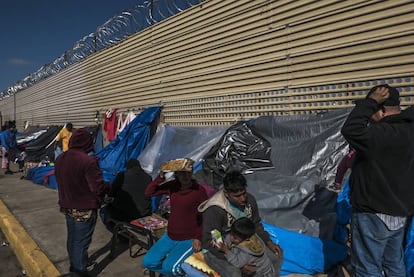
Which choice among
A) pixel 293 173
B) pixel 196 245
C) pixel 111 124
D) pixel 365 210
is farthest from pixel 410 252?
pixel 111 124

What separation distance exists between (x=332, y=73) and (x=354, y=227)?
321 centimetres

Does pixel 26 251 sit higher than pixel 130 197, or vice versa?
pixel 130 197

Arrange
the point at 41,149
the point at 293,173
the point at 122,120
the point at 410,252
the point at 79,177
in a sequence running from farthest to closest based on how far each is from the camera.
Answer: the point at 41,149 < the point at 122,120 < the point at 293,173 < the point at 79,177 < the point at 410,252

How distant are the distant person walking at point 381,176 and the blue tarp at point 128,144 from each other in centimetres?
679

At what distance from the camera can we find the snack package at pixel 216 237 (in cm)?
274

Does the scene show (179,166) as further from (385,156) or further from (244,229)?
(385,156)

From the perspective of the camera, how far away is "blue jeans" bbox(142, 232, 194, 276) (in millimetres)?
3187

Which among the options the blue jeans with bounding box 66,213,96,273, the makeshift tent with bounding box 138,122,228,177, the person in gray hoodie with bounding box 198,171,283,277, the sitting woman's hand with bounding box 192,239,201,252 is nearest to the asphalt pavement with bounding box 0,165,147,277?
the blue jeans with bounding box 66,213,96,273

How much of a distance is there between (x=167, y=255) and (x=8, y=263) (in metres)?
2.81

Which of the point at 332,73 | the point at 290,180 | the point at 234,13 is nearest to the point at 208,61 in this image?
the point at 234,13

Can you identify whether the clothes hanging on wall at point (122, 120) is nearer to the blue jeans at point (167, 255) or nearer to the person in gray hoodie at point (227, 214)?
the blue jeans at point (167, 255)

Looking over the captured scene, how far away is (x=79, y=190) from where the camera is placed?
3.53 m

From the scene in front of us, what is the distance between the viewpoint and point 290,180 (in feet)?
15.0

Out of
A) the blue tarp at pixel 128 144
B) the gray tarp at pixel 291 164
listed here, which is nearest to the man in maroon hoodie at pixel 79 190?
the gray tarp at pixel 291 164
